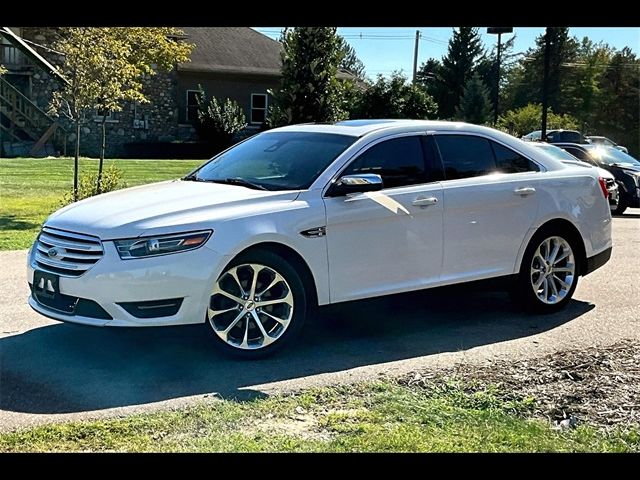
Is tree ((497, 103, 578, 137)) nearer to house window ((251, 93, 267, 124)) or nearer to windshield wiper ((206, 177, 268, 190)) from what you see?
house window ((251, 93, 267, 124))

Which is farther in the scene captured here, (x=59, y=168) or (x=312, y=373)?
(x=59, y=168)

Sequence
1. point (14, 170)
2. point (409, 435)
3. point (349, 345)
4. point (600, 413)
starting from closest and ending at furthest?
point (409, 435) → point (600, 413) → point (349, 345) → point (14, 170)

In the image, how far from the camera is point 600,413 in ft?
14.7

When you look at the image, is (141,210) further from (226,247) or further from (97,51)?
(97,51)

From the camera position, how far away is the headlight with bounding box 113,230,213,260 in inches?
196

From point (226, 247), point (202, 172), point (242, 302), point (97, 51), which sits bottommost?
point (242, 302)

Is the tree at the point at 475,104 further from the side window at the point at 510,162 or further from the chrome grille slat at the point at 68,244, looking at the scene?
the chrome grille slat at the point at 68,244

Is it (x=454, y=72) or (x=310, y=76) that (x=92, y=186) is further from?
(x=454, y=72)

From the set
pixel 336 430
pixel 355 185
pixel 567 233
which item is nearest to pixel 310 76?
pixel 567 233

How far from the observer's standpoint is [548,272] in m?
6.85

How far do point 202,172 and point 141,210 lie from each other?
1334 millimetres

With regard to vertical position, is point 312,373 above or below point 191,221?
below
